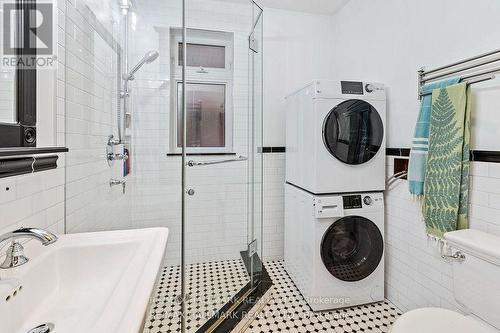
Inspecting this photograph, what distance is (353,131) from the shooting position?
1.88 metres

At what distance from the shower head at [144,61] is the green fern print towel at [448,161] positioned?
200 cm

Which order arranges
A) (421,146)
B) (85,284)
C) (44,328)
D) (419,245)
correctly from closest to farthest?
1. (44,328)
2. (85,284)
3. (421,146)
4. (419,245)

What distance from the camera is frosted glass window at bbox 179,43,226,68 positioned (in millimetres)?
1996

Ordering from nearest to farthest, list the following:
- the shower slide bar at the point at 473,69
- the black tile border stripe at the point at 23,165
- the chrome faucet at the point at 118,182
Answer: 1. the black tile border stripe at the point at 23,165
2. the shower slide bar at the point at 473,69
3. the chrome faucet at the point at 118,182

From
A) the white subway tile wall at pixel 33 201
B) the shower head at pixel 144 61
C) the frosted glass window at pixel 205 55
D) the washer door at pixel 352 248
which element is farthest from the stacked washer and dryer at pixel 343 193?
the white subway tile wall at pixel 33 201

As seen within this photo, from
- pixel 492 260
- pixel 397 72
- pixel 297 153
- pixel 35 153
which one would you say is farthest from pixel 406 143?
pixel 35 153

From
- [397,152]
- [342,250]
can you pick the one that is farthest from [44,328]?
[397,152]

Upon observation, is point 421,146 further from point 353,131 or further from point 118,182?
point 118,182

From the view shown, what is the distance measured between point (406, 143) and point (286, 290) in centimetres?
150

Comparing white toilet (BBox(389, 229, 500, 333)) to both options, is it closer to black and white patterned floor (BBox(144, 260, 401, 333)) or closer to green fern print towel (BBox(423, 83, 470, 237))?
green fern print towel (BBox(423, 83, 470, 237))

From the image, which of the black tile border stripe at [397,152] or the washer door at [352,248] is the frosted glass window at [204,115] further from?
the black tile border stripe at [397,152]

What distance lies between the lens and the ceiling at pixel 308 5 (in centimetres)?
246

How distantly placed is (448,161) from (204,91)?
1.78 metres

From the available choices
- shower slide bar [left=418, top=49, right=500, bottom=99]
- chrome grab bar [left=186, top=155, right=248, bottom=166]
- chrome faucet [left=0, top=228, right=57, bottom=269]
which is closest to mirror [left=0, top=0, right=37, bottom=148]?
chrome faucet [left=0, top=228, right=57, bottom=269]
